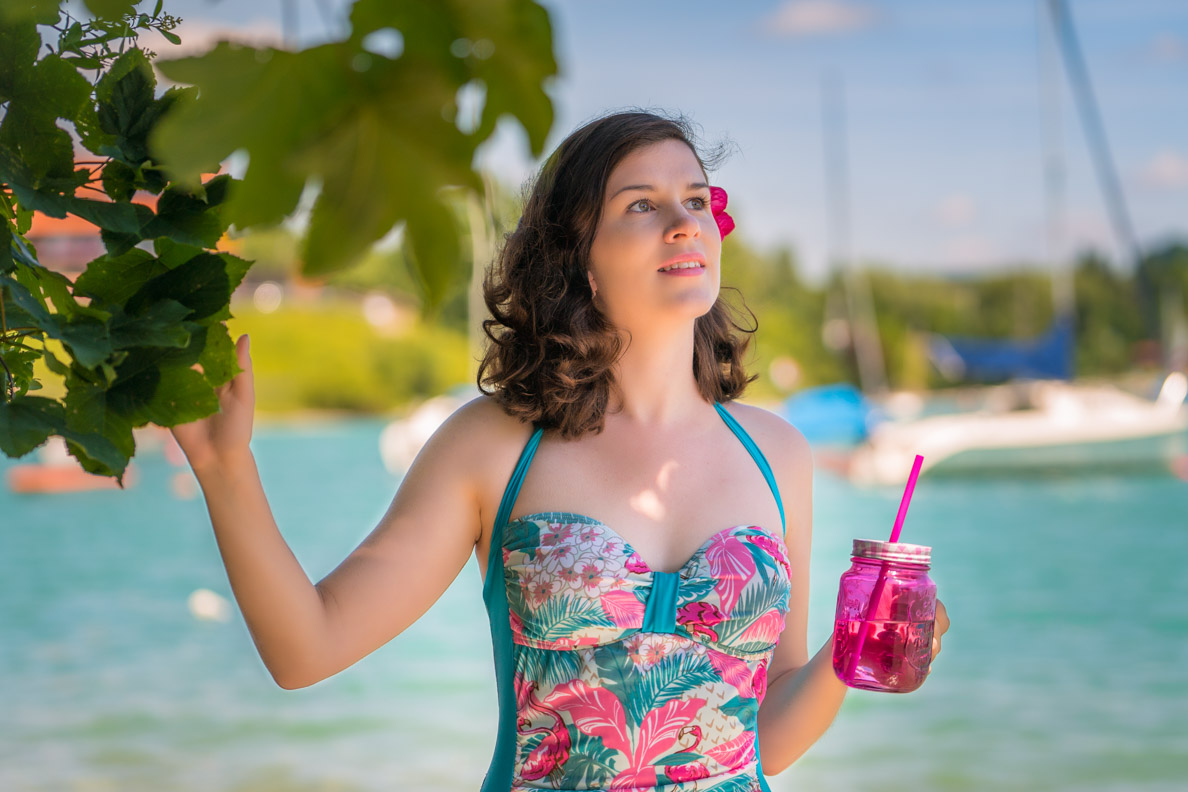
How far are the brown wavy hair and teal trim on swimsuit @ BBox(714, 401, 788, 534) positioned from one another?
0.06 metres

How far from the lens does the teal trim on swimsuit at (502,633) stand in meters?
1.42

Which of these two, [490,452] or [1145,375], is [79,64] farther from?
[1145,375]

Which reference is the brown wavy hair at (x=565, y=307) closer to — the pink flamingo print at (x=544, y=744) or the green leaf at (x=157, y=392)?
the pink flamingo print at (x=544, y=744)

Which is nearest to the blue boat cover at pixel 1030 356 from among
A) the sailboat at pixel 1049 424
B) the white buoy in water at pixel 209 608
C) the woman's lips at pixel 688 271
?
the sailboat at pixel 1049 424

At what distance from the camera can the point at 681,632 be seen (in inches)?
54.8

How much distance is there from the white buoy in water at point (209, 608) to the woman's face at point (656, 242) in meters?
10.5

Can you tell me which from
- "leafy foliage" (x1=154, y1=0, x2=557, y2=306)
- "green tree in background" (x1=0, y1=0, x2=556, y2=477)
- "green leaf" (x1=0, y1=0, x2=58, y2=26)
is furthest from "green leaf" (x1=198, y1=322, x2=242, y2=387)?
"leafy foliage" (x1=154, y1=0, x2=557, y2=306)

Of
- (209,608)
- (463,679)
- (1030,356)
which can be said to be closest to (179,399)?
(463,679)

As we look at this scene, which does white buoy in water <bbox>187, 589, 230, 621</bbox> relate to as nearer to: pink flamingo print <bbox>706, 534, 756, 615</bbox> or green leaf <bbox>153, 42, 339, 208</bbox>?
pink flamingo print <bbox>706, 534, 756, 615</bbox>

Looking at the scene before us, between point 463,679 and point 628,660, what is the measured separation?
8301mm

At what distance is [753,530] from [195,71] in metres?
1.14

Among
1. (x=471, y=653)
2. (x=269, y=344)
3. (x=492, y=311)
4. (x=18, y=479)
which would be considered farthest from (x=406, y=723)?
(x=269, y=344)

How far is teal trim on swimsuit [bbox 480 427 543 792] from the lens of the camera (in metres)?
1.42

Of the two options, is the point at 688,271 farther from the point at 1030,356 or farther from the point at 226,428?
the point at 1030,356
